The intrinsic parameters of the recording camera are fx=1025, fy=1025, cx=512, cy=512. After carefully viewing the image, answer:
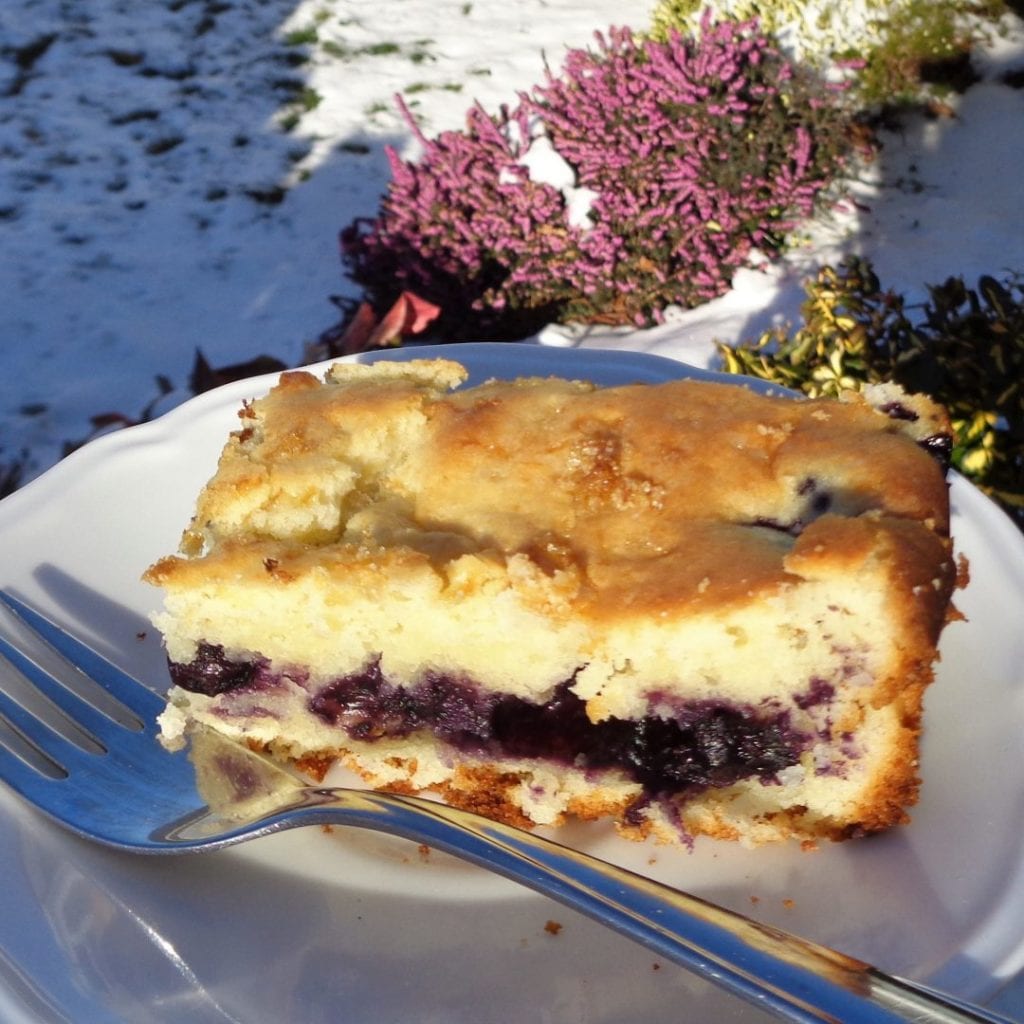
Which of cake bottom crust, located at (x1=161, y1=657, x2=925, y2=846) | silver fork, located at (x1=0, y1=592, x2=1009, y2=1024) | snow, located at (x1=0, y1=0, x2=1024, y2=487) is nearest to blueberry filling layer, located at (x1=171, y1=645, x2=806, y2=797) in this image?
cake bottom crust, located at (x1=161, y1=657, x2=925, y2=846)

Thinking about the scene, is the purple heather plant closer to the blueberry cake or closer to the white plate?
the blueberry cake

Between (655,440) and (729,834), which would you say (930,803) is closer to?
(729,834)

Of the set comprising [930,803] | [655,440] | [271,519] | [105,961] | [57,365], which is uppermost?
[655,440]

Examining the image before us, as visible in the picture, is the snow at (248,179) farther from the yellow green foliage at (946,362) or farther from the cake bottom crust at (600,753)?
the cake bottom crust at (600,753)

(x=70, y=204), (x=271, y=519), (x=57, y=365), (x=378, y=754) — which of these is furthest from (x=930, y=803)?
(x=70, y=204)

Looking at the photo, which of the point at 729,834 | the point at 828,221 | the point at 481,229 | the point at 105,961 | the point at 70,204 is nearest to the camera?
the point at 105,961
